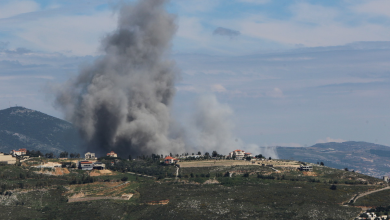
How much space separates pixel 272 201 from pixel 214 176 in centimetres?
3894

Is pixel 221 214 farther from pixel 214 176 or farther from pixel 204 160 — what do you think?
pixel 204 160

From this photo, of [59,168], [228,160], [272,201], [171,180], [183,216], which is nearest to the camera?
[183,216]

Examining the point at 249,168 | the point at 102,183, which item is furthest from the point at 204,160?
the point at 102,183

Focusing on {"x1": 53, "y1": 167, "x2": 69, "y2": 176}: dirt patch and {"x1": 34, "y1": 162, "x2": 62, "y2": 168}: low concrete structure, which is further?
{"x1": 34, "y1": 162, "x2": 62, "y2": 168}: low concrete structure

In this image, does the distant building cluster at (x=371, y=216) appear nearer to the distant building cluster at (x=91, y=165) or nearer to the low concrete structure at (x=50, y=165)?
the distant building cluster at (x=91, y=165)

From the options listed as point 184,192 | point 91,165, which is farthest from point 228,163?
point 184,192

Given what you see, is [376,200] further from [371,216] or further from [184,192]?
[184,192]

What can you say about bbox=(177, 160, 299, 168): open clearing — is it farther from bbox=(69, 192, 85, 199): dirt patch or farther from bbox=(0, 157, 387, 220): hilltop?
bbox=(69, 192, 85, 199): dirt patch

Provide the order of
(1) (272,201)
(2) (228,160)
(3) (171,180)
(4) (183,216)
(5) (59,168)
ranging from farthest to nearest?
(2) (228,160) < (5) (59,168) < (3) (171,180) < (1) (272,201) < (4) (183,216)

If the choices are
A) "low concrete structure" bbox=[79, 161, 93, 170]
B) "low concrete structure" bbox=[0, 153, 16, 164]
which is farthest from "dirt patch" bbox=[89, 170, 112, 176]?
"low concrete structure" bbox=[0, 153, 16, 164]

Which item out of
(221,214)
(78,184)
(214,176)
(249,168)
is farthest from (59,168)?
(221,214)

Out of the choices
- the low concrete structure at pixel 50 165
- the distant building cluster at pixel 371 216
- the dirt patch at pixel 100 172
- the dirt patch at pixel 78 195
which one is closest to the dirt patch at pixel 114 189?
the dirt patch at pixel 78 195

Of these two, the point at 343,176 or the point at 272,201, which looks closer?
the point at 272,201

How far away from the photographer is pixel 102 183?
145m
